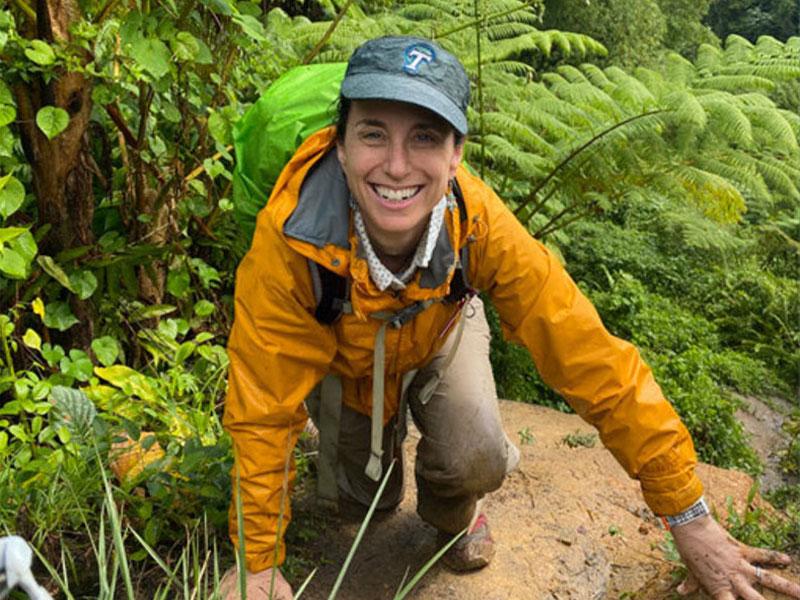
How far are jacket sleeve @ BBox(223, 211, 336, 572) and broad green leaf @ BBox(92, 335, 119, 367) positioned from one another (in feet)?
3.50

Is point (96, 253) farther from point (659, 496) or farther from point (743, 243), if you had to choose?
point (743, 243)

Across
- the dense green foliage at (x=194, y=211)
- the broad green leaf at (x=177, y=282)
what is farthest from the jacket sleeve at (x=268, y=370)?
the broad green leaf at (x=177, y=282)

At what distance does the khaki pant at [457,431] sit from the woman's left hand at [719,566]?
66 centimetres

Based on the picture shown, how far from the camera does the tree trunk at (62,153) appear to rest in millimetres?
3053

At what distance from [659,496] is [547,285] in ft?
2.19

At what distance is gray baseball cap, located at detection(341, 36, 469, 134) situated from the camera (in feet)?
6.64

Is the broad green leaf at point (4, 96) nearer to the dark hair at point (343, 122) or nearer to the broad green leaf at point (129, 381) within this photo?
the broad green leaf at point (129, 381)

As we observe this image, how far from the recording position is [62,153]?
3.27m

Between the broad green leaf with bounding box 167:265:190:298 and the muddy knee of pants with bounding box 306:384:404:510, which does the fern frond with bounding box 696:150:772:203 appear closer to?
the muddy knee of pants with bounding box 306:384:404:510

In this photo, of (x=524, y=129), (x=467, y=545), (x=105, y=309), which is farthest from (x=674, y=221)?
(x=105, y=309)

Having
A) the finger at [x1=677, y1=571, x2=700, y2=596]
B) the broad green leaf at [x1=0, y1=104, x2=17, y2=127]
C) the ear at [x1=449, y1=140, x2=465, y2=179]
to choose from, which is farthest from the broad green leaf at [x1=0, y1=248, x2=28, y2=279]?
the finger at [x1=677, y1=571, x2=700, y2=596]

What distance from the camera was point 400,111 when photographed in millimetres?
2102

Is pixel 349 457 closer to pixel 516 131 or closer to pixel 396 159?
pixel 396 159

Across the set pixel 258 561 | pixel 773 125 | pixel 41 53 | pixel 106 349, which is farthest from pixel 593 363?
pixel 773 125
